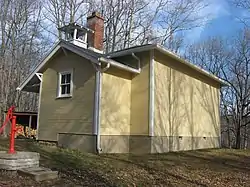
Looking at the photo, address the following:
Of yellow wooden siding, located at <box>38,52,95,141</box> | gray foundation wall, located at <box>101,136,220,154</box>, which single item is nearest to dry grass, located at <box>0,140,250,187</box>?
gray foundation wall, located at <box>101,136,220,154</box>

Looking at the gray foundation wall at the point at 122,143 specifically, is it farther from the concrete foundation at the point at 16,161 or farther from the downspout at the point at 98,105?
the concrete foundation at the point at 16,161

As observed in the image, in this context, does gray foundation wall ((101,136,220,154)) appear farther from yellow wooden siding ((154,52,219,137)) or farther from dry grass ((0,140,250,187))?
dry grass ((0,140,250,187))

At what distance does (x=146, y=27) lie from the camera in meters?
29.6

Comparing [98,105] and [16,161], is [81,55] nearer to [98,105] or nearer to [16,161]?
[98,105]

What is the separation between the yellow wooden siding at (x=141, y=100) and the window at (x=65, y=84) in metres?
3.03

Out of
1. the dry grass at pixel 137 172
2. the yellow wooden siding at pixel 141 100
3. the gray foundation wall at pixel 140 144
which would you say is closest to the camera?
the dry grass at pixel 137 172

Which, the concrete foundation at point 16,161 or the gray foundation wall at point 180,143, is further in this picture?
the gray foundation wall at point 180,143

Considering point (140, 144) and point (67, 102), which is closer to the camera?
point (140, 144)

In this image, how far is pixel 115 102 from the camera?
42.9ft

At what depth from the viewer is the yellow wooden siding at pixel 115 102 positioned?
12.6 m

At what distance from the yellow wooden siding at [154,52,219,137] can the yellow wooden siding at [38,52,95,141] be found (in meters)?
3.04

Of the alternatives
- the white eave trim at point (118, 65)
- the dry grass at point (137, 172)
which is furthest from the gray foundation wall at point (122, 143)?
the white eave trim at point (118, 65)

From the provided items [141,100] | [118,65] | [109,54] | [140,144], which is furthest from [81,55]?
[140,144]

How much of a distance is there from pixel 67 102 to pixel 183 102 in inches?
232
